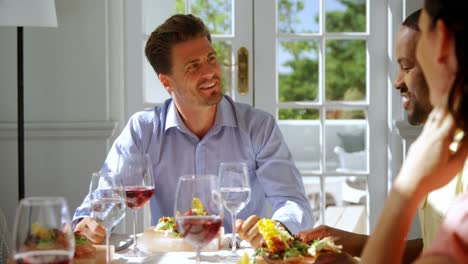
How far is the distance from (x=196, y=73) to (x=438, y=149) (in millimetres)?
1757

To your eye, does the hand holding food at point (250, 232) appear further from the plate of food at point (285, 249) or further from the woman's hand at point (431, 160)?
the woman's hand at point (431, 160)

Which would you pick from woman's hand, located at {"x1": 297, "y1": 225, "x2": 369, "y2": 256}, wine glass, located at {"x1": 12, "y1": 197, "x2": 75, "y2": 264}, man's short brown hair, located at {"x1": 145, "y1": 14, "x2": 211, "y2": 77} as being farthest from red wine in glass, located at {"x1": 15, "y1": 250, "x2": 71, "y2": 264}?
man's short brown hair, located at {"x1": 145, "y1": 14, "x2": 211, "y2": 77}

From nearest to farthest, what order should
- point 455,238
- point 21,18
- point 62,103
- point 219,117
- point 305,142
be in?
point 455,238, point 219,117, point 21,18, point 62,103, point 305,142

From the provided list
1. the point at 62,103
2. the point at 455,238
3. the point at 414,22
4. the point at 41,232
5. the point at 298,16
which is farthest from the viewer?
the point at 298,16

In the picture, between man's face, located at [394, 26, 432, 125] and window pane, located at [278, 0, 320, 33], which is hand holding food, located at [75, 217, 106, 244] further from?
window pane, located at [278, 0, 320, 33]

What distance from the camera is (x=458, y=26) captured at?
1.10m

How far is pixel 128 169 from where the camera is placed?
6.57 ft

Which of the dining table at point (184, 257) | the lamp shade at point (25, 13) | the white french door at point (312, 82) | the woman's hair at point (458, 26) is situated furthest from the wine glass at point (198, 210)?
the white french door at point (312, 82)

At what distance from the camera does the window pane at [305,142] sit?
4.27 m

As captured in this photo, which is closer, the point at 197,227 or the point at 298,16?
the point at 197,227

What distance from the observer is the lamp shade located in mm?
3404

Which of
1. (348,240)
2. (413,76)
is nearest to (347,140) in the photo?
(413,76)

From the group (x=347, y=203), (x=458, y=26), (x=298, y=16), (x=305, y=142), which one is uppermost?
(x=298, y=16)

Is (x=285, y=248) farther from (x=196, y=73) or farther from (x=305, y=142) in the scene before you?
(x=305, y=142)
